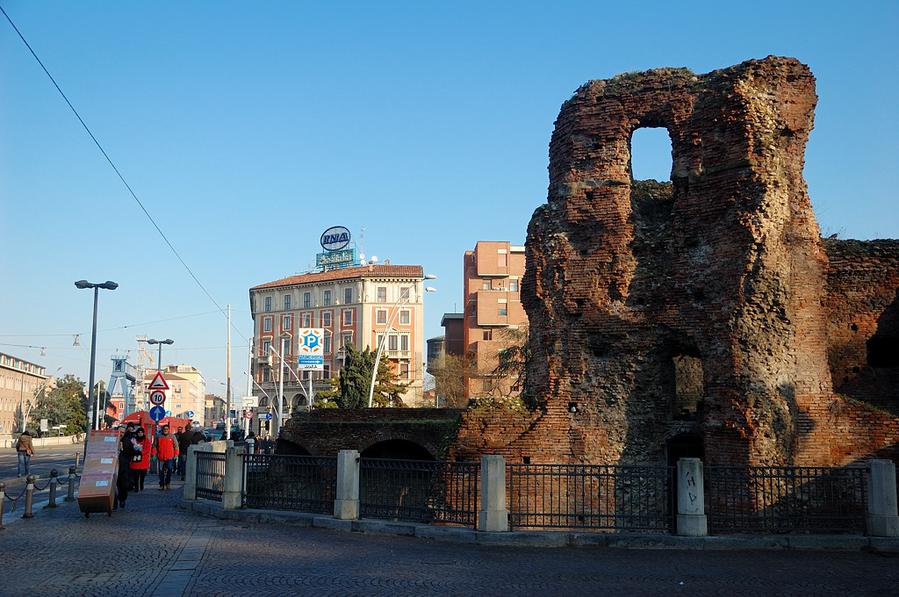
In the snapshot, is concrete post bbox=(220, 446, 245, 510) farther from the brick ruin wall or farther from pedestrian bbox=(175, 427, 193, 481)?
pedestrian bbox=(175, 427, 193, 481)

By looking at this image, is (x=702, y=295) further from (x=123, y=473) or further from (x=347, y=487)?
(x=123, y=473)

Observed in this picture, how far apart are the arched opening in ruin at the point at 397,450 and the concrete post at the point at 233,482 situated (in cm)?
1061

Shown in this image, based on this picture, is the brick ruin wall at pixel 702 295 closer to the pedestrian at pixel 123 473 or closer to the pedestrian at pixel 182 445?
the pedestrian at pixel 123 473

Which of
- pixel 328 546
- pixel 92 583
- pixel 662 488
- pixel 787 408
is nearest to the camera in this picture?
pixel 92 583

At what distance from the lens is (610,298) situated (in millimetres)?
19016

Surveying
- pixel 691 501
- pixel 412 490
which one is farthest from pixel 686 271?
pixel 412 490

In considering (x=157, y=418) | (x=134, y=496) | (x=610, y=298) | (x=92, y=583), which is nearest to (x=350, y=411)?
(x=157, y=418)

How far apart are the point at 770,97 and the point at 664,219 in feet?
11.0

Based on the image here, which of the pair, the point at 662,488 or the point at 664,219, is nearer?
the point at 662,488

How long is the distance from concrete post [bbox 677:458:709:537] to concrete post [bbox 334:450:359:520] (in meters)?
5.76

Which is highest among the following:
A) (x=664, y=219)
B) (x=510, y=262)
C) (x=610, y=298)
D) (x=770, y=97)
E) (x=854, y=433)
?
(x=510, y=262)

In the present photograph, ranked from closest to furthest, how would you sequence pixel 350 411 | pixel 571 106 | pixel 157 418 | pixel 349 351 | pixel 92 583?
pixel 92 583 < pixel 571 106 < pixel 157 418 < pixel 350 411 < pixel 349 351

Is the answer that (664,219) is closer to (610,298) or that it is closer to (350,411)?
(610,298)

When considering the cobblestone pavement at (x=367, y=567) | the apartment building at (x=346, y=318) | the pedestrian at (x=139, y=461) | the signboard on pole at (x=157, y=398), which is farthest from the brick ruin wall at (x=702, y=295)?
the apartment building at (x=346, y=318)
